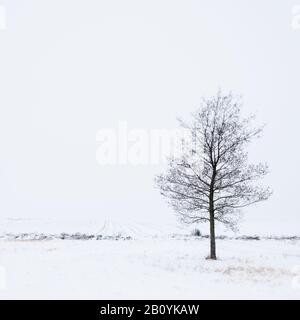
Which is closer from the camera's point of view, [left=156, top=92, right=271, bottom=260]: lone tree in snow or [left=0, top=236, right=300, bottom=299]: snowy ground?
[left=0, top=236, right=300, bottom=299]: snowy ground

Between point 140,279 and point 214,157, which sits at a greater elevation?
point 214,157

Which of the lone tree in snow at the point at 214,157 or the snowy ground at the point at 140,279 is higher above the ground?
the lone tree in snow at the point at 214,157

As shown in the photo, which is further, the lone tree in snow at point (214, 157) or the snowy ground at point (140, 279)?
the lone tree in snow at point (214, 157)

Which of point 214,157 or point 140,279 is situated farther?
point 214,157

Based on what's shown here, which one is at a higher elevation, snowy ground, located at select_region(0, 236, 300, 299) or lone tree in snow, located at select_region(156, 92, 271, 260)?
lone tree in snow, located at select_region(156, 92, 271, 260)
